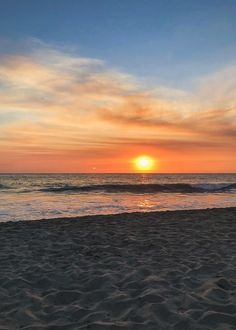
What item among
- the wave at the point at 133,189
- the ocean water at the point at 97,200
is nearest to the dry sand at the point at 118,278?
the ocean water at the point at 97,200

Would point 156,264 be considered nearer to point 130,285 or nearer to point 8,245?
point 130,285

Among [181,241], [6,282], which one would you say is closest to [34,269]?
[6,282]

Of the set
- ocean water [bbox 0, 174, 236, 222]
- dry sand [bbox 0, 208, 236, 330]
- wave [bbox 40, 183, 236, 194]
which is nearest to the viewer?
dry sand [bbox 0, 208, 236, 330]

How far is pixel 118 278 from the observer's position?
6.04m

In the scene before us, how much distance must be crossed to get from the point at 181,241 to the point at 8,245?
4088 millimetres

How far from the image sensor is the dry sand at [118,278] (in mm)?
4516

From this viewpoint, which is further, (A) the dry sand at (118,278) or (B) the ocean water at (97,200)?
(B) the ocean water at (97,200)

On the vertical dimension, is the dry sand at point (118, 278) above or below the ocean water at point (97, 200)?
above

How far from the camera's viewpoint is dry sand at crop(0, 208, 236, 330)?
4.52m

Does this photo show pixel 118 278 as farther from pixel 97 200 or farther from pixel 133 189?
pixel 133 189

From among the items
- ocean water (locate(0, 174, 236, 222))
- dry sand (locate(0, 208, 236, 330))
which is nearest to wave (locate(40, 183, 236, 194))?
ocean water (locate(0, 174, 236, 222))

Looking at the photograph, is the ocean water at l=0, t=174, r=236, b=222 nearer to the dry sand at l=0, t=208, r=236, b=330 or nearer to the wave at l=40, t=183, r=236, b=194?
the wave at l=40, t=183, r=236, b=194

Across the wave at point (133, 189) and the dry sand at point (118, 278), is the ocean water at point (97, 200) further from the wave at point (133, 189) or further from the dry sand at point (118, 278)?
the dry sand at point (118, 278)

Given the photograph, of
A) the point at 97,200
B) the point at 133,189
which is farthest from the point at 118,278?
the point at 133,189
